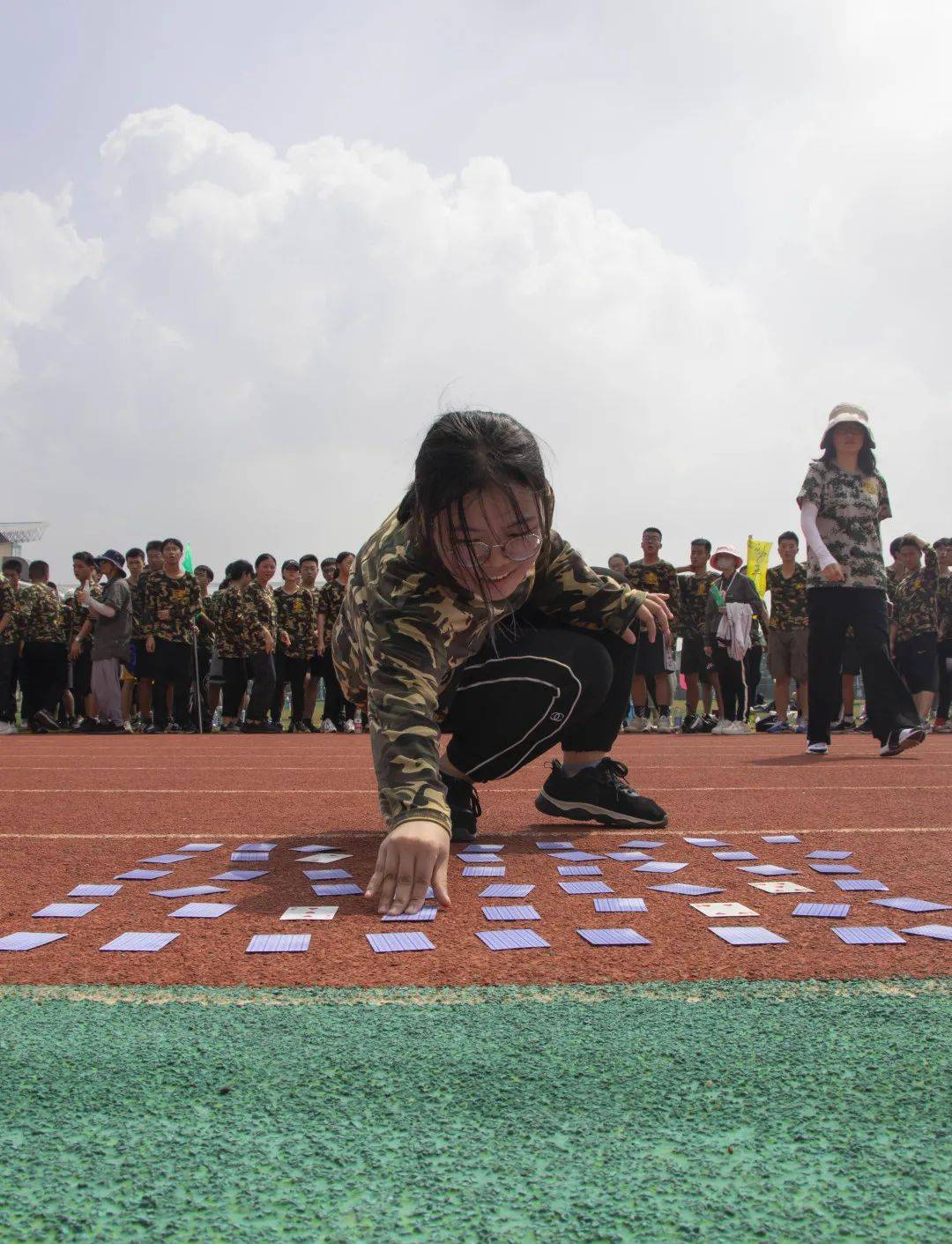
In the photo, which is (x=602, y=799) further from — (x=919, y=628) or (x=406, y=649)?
(x=919, y=628)

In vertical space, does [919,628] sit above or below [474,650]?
above

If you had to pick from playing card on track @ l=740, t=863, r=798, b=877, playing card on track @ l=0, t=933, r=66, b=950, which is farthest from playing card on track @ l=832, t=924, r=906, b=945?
playing card on track @ l=0, t=933, r=66, b=950

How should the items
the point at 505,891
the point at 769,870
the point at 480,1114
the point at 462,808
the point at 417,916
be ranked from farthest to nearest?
the point at 462,808 → the point at 769,870 → the point at 505,891 → the point at 417,916 → the point at 480,1114

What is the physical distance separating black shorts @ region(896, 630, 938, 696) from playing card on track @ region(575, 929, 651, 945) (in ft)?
24.7

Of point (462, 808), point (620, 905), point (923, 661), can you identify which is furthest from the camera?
point (923, 661)

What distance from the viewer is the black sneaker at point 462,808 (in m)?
2.93

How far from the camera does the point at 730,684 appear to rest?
9414mm

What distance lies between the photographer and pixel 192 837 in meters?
3.08

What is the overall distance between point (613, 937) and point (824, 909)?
48cm

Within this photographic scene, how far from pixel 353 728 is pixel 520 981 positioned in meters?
8.52

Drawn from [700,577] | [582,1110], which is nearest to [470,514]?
[582,1110]

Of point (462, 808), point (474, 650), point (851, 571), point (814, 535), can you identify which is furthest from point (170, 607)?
point (474, 650)

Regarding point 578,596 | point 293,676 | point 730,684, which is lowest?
point 730,684

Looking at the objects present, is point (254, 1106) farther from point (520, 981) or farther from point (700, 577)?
point (700, 577)
